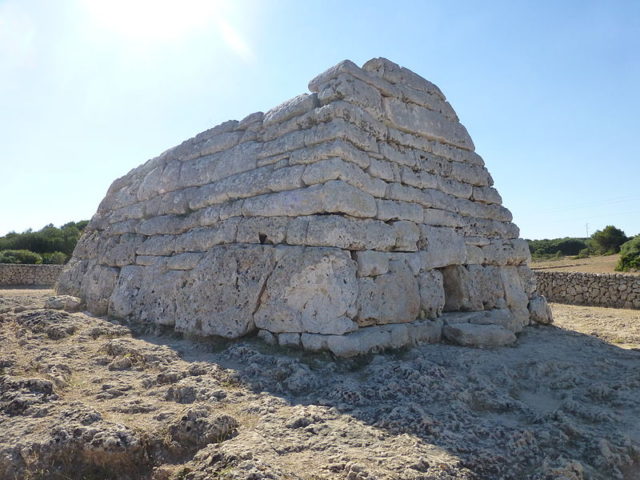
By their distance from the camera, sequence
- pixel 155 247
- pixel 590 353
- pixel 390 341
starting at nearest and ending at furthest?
pixel 390 341, pixel 590 353, pixel 155 247

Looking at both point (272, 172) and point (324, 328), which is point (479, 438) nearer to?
point (324, 328)

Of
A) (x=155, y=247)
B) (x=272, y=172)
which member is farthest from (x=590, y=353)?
(x=155, y=247)

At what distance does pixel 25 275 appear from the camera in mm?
17141

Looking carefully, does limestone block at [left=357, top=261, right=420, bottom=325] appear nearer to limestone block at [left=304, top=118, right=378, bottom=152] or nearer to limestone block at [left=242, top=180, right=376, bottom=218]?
limestone block at [left=242, top=180, right=376, bottom=218]

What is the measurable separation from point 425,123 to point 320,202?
2.40 meters

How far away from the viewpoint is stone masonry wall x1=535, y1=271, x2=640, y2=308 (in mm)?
10891

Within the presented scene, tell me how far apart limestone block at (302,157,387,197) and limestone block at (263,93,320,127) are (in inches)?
34.9

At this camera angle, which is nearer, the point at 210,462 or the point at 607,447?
the point at 210,462

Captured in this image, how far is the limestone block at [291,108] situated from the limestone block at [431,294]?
229 cm

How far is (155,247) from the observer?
5.79m

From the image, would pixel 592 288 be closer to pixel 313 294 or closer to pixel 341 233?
pixel 341 233

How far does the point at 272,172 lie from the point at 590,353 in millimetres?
3888

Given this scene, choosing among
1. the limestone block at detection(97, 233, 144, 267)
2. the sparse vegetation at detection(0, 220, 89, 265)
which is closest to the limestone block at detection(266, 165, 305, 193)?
the limestone block at detection(97, 233, 144, 267)

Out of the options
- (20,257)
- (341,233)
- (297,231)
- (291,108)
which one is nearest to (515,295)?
(341,233)
